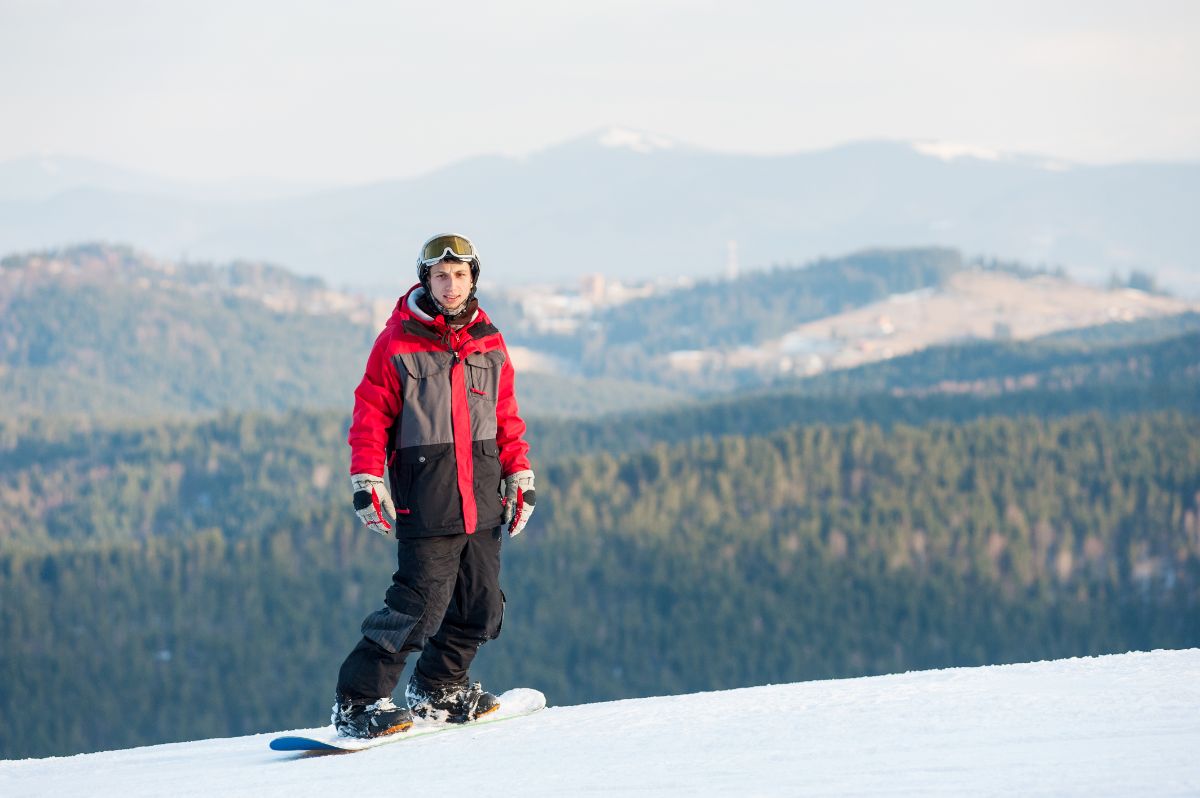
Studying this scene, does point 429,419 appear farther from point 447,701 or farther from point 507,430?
point 447,701

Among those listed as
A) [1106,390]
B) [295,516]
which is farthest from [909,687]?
[1106,390]

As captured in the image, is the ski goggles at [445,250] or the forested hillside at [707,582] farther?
the forested hillside at [707,582]

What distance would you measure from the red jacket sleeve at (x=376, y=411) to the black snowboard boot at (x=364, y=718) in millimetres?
1901

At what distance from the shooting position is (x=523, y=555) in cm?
14600

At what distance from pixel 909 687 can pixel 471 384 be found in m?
3.97

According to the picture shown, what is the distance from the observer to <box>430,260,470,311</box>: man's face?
39.3 ft

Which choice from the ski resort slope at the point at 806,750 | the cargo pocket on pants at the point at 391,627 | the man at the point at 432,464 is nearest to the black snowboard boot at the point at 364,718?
the man at the point at 432,464

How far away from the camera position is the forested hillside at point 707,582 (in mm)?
129125

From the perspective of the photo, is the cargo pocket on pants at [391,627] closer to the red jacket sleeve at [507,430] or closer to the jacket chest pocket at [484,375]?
the red jacket sleeve at [507,430]

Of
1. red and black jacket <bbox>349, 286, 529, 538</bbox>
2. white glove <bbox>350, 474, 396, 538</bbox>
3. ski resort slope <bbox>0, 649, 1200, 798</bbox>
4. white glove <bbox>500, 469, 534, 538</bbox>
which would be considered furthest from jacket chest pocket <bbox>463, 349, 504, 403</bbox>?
ski resort slope <bbox>0, 649, 1200, 798</bbox>

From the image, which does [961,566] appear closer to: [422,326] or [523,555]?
[523,555]

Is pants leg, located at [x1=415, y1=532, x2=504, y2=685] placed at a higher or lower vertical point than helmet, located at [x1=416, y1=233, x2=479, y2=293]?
lower

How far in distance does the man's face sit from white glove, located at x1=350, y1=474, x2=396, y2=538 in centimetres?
137

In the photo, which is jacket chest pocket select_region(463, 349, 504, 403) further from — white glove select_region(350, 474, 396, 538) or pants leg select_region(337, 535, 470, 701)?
pants leg select_region(337, 535, 470, 701)
